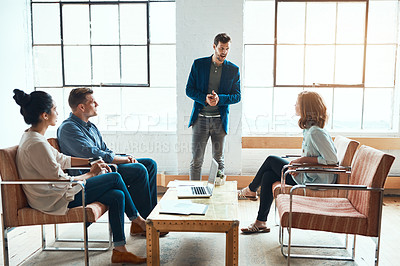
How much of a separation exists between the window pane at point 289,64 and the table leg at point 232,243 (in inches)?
113

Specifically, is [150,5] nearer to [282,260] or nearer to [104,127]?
[104,127]

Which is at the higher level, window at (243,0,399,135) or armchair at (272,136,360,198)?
window at (243,0,399,135)

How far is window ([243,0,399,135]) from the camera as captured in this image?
15.3ft

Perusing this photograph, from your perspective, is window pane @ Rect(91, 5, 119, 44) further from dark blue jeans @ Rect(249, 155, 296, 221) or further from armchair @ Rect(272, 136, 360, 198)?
armchair @ Rect(272, 136, 360, 198)

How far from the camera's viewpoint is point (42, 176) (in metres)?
2.51

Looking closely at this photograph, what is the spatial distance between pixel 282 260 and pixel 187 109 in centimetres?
227

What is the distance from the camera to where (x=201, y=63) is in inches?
155

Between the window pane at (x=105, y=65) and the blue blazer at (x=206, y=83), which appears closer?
the blue blazer at (x=206, y=83)

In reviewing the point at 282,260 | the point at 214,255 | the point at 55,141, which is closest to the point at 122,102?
the point at 55,141

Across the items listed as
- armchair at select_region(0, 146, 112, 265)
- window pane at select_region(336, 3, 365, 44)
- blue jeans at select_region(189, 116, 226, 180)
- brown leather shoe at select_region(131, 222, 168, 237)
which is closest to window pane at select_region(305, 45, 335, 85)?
window pane at select_region(336, 3, 365, 44)

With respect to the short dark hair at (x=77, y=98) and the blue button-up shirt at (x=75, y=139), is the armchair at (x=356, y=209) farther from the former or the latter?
the short dark hair at (x=77, y=98)

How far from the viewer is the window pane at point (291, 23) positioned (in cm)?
467

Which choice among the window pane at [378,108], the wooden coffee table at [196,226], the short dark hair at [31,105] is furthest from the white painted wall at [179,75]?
the wooden coffee table at [196,226]

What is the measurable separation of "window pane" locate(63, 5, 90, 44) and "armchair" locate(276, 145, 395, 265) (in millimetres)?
3484
